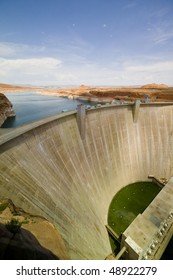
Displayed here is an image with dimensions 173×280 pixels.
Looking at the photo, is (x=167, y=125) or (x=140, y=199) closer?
(x=140, y=199)

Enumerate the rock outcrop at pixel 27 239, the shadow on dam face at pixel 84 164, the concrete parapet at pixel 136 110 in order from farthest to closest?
the concrete parapet at pixel 136 110 < the shadow on dam face at pixel 84 164 < the rock outcrop at pixel 27 239

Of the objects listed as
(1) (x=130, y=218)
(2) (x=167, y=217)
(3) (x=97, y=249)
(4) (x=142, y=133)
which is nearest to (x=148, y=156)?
(4) (x=142, y=133)

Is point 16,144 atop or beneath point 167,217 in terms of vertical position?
atop

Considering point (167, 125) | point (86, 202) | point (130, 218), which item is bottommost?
point (130, 218)

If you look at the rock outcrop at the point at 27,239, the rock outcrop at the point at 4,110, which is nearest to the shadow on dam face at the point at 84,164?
the rock outcrop at the point at 27,239

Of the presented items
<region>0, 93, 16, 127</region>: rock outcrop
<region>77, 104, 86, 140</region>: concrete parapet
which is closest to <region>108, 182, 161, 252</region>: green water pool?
<region>77, 104, 86, 140</region>: concrete parapet

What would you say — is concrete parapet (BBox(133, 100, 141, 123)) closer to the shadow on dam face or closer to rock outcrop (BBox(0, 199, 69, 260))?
the shadow on dam face

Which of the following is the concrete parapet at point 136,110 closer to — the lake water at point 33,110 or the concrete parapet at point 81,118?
the concrete parapet at point 81,118
